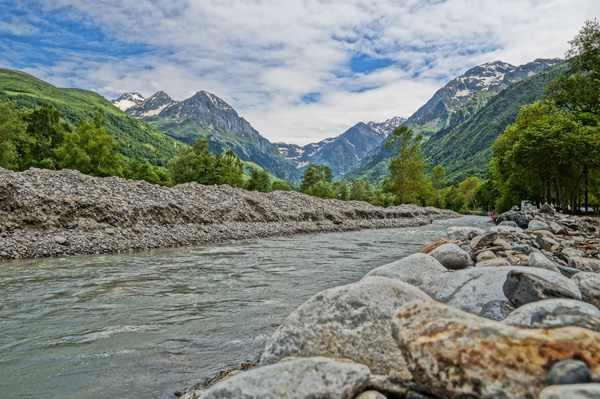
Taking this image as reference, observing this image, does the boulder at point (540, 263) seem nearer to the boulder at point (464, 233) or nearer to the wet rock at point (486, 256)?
the wet rock at point (486, 256)

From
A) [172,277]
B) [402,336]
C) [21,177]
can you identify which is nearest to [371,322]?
[402,336]

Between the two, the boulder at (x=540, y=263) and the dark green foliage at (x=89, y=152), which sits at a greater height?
the dark green foliage at (x=89, y=152)

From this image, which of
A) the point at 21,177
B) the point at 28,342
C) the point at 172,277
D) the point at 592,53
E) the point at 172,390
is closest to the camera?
the point at 172,390

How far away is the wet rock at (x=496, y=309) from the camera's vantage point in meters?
4.06

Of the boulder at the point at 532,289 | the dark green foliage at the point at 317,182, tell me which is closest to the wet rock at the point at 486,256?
the boulder at the point at 532,289

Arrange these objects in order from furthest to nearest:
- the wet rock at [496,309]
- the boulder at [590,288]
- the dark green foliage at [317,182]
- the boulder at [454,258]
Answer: the dark green foliage at [317,182] < the boulder at [454,258] < the boulder at [590,288] < the wet rock at [496,309]

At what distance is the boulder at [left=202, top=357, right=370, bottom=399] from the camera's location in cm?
250

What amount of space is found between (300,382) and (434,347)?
111 cm

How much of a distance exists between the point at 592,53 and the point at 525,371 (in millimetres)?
33352

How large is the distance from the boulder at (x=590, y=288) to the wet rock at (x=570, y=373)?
3.16 metres

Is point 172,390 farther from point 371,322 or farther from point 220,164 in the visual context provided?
point 220,164

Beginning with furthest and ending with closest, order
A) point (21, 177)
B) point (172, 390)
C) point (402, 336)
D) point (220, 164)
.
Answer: point (220, 164) < point (21, 177) < point (172, 390) < point (402, 336)

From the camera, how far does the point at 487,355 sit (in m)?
2.24

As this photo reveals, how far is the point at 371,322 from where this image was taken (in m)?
3.57
